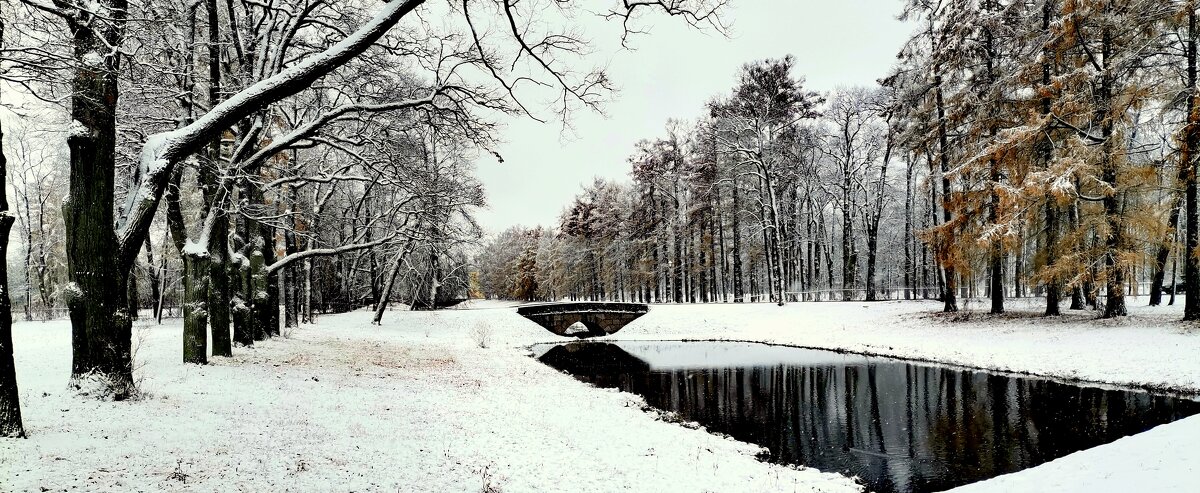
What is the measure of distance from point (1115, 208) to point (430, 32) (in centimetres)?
2010

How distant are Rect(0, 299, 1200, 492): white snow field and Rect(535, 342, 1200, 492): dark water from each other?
1.05 metres

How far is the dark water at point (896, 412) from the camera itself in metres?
8.42

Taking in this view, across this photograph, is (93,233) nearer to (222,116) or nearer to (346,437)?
(222,116)

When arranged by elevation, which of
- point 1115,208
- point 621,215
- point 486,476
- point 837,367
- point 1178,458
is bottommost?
point 837,367

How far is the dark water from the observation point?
27.6 feet

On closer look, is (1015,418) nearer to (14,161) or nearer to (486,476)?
(486,476)

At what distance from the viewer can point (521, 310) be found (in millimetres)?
29234

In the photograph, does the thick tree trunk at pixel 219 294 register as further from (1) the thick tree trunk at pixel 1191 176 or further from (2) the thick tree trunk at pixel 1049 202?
(1) the thick tree trunk at pixel 1191 176

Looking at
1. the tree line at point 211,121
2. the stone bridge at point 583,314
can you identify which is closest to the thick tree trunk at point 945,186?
the stone bridge at point 583,314

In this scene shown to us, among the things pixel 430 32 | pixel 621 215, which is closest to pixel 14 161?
pixel 430 32

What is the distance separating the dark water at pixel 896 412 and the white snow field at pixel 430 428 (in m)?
1.05

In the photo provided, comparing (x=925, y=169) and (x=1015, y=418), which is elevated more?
(x=925, y=169)

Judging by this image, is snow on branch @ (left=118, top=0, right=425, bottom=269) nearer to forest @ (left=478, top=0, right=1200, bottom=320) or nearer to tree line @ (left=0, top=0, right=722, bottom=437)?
tree line @ (left=0, top=0, right=722, bottom=437)

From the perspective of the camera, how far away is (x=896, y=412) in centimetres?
1148
